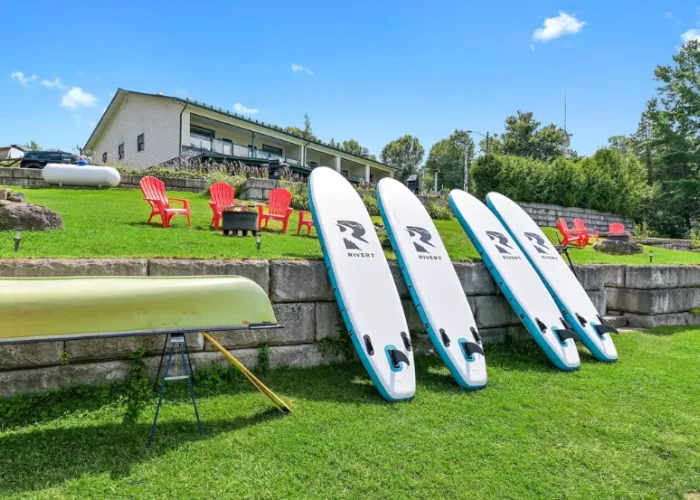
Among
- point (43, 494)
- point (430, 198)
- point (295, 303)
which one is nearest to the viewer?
point (43, 494)

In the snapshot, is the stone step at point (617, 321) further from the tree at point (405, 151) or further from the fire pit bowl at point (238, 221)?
the tree at point (405, 151)

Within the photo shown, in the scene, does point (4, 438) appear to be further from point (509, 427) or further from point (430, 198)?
point (430, 198)

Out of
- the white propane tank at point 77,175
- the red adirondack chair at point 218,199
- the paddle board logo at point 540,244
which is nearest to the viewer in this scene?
the paddle board logo at point 540,244

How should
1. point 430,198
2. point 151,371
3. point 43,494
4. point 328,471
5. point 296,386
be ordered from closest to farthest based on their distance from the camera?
1. point 43,494
2. point 328,471
3. point 151,371
4. point 296,386
5. point 430,198

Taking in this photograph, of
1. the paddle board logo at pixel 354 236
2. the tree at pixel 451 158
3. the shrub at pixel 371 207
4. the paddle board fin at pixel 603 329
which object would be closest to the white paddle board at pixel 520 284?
the paddle board fin at pixel 603 329

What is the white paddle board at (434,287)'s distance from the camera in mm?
3596

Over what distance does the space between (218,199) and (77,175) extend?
583 centimetres

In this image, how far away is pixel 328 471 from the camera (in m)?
2.23

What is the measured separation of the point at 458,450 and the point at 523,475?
1.21 feet

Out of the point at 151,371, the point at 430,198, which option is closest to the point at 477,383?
the point at 151,371

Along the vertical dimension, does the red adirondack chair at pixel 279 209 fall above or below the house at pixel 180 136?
below

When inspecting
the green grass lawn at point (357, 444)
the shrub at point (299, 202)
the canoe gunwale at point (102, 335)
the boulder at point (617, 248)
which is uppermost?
the shrub at point (299, 202)

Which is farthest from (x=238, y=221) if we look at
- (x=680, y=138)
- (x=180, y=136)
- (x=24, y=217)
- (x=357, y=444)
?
(x=680, y=138)

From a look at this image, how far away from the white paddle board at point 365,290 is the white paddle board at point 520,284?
1416 mm
